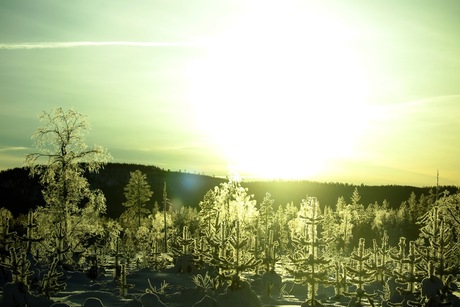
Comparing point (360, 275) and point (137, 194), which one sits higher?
point (137, 194)

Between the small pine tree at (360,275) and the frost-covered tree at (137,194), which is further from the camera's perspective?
the frost-covered tree at (137,194)

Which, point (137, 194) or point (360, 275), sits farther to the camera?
point (137, 194)

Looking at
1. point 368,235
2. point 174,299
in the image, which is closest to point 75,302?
point 174,299

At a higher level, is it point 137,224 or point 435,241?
point 435,241

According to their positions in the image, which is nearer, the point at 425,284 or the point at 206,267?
the point at 425,284

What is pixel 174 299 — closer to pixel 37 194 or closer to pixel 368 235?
pixel 368 235

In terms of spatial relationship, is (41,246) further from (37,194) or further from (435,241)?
(37,194)

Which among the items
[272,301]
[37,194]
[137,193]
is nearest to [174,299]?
[272,301]

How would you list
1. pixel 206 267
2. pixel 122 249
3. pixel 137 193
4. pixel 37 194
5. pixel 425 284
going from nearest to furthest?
pixel 425 284, pixel 206 267, pixel 122 249, pixel 137 193, pixel 37 194

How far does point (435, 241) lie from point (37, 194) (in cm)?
18907

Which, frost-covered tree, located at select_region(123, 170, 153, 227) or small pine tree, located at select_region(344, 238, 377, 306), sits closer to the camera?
small pine tree, located at select_region(344, 238, 377, 306)

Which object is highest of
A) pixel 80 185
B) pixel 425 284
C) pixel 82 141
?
pixel 82 141

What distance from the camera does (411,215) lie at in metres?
117

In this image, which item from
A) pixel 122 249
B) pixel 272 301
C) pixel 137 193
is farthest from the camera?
pixel 137 193
